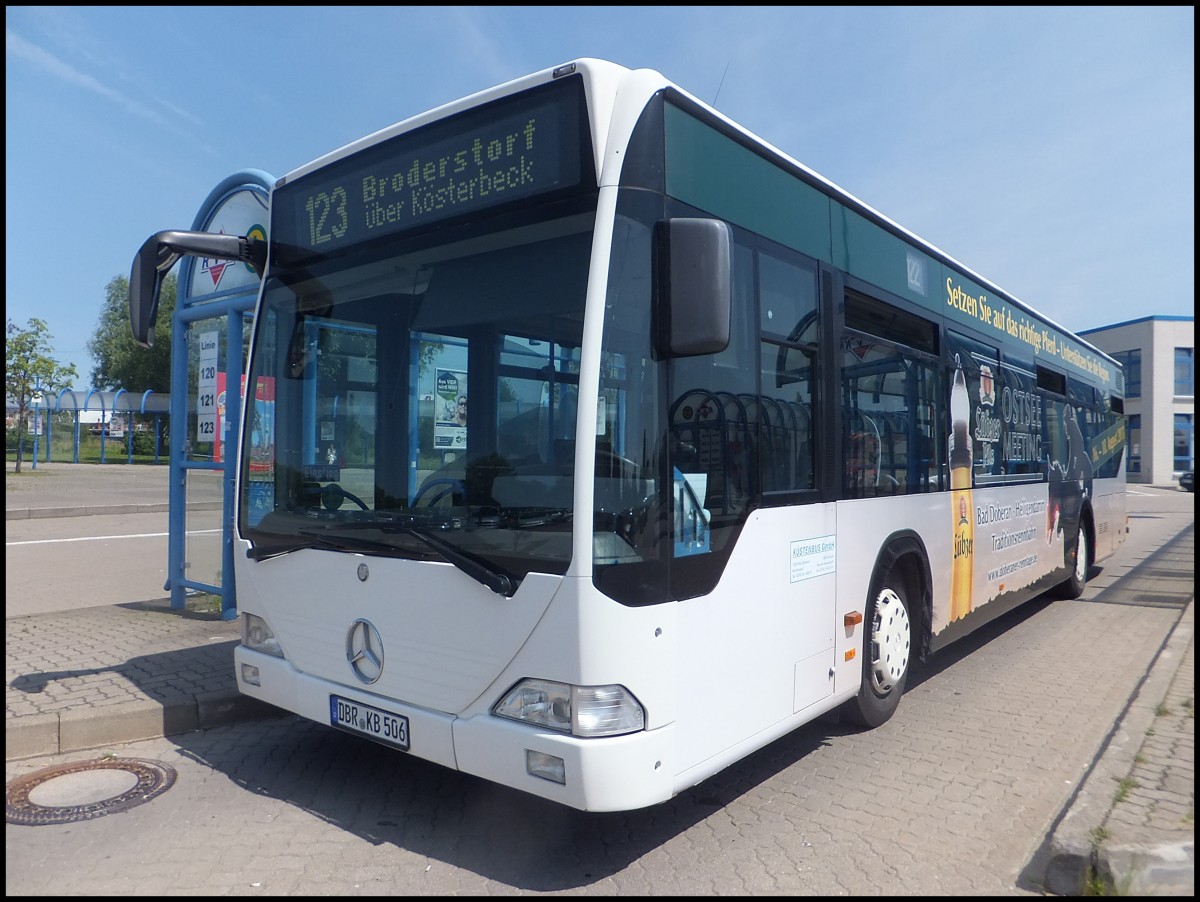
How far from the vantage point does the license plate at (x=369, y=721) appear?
377 cm

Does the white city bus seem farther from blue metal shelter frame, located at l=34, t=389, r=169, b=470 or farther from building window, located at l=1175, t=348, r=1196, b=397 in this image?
building window, located at l=1175, t=348, r=1196, b=397

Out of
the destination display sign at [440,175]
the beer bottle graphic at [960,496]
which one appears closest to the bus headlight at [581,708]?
the destination display sign at [440,175]

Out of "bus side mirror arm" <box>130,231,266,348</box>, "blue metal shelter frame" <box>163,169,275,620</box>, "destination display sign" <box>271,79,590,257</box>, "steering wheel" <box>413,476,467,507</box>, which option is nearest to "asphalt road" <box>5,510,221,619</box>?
"blue metal shelter frame" <box>163,169,275,620</box>

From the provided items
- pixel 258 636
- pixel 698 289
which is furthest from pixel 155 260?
pixel 698 289

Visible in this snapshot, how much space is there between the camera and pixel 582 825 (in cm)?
404

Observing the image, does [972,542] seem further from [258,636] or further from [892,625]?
[258,636]

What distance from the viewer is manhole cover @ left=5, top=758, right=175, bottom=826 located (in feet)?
13.3

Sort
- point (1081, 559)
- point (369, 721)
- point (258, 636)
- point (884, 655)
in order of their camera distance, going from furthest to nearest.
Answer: point (1081, 559)
point (884, 655)
point (258, 636)
point (369, 721)

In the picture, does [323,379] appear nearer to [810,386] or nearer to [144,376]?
[810,386]

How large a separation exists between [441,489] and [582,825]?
1.67m

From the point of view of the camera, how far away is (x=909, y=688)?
6.52 meters

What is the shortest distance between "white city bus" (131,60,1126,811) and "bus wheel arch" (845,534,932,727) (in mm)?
33

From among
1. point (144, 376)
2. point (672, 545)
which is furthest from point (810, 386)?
point (144, 376)

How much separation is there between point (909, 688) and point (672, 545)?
396 cm
